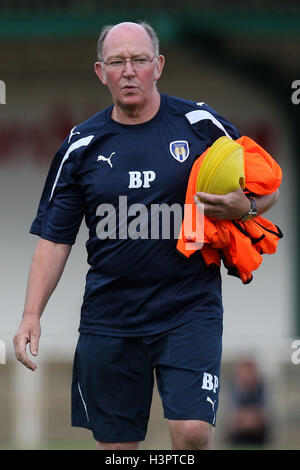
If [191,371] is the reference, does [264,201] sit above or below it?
above

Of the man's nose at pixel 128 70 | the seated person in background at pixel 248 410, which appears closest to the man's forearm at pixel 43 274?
the man's nose at pixel 128 70

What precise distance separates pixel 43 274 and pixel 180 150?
0.90m

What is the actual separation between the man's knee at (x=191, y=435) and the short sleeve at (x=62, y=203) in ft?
3.58

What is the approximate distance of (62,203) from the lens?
17.8 feet

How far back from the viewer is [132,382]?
530cm

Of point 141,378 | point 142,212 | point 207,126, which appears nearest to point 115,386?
point 141,378

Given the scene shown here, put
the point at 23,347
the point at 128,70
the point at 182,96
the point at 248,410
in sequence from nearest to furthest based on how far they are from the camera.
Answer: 1. the point at 128,70
2. the point at 23,347
3. the point at 248,410
4. the point at 182,96

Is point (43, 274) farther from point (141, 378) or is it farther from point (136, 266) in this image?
point (141, 378)

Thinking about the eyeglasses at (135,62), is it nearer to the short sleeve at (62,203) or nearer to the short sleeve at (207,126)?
the short sleeve at (207,126)

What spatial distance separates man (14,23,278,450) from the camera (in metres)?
5.14

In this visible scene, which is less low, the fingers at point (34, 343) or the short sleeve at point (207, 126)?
the short sleeve at point (207, 126)

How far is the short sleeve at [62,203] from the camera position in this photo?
5391 millimetres

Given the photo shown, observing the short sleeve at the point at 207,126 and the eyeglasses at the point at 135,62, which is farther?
the short sleeve at the point at 207,126

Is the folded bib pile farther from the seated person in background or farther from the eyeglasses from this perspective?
the seated person in background
